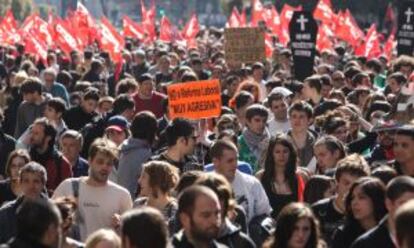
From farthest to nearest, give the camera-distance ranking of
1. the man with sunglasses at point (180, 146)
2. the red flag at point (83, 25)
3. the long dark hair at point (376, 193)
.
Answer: the red flag at point (83, 25), the man with sunglasses at point (180, 146), the long dark hair at point (376, 193)

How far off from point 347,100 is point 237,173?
6.75 metres

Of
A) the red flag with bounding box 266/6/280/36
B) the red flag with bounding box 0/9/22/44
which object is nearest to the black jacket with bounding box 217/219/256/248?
the red flag with bounding box 0/9/22/44

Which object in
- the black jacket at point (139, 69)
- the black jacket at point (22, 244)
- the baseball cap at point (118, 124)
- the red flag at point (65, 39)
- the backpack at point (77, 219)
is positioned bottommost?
the backpack at point (77, 219)

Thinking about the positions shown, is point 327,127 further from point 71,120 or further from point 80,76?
point 80,76

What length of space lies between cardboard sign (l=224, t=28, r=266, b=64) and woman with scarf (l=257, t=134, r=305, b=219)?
10.4m

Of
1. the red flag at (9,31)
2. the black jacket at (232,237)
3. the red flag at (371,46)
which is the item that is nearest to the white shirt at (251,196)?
the black jacket at (232,237)

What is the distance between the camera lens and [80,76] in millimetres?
22891

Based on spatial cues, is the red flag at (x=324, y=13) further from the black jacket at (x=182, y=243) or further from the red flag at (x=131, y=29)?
the black jacket at (x=182, y=243)

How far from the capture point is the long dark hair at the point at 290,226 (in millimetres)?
7840

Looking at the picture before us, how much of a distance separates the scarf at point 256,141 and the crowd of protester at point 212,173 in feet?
0.05

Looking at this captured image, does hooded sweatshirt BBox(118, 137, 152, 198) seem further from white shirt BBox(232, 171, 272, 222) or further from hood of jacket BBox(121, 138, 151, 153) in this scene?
white shirt BBox(232, 171, 272, 222)

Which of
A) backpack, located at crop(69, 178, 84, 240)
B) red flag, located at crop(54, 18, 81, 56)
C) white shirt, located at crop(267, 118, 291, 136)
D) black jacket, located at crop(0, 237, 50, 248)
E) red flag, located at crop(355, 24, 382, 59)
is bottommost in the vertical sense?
backpack, located at crop(69, 178, 84, 240)

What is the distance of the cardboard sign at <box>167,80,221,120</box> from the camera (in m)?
13.4

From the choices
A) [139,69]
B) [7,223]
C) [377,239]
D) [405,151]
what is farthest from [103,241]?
[139,69]
